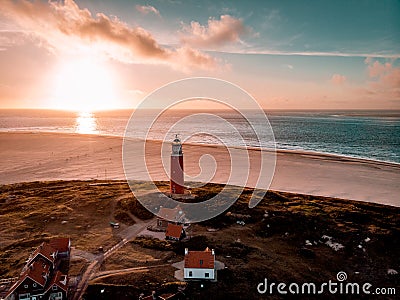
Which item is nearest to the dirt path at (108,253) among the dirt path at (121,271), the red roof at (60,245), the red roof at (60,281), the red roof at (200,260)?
the dirt path at (121,271)

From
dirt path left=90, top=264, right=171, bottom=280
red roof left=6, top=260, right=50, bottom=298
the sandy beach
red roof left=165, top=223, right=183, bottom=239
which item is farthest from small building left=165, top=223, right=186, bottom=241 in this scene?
the sandy beach

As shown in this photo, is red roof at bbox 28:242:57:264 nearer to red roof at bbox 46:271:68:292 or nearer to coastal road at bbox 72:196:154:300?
red roof at bbox 46:271:68:292

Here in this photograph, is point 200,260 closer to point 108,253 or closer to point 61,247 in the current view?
point 108,253

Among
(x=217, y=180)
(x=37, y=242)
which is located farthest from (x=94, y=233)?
(x=217, y=180)

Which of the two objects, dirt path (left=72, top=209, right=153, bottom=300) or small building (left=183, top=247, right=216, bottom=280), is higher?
small building (left=183, top=247, right=216, bottom=280)

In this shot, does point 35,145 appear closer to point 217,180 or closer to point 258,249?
point 217,180

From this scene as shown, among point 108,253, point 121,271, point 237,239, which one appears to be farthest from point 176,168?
point 121,271
